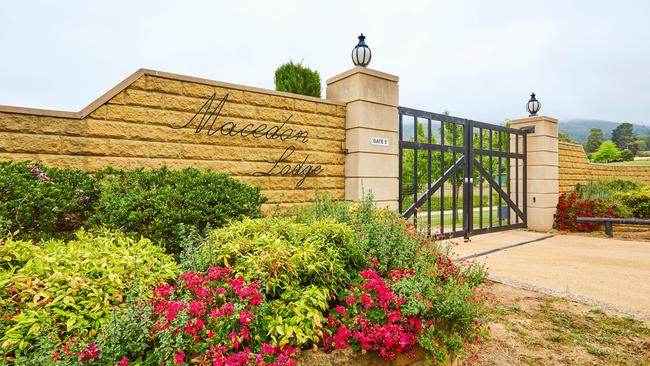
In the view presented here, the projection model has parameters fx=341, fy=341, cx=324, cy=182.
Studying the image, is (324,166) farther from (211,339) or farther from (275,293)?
(211,339)

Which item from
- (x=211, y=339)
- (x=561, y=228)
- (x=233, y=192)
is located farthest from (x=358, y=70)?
(x=561, y=228)

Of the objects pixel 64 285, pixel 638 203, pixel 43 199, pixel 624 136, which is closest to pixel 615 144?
pixel 624 136

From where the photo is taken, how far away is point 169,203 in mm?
3750

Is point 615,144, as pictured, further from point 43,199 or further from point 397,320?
point 43,199

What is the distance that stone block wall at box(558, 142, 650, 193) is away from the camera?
41.3ft

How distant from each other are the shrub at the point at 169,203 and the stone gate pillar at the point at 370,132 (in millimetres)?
2542

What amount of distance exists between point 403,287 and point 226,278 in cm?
130

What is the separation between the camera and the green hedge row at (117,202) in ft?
11.2

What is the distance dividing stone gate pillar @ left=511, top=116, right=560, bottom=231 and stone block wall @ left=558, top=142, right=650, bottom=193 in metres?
2.13

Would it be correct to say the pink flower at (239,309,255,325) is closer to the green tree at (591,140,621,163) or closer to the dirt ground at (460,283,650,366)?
the dirt ground at (460,283,650,366)

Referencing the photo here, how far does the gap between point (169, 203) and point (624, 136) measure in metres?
133

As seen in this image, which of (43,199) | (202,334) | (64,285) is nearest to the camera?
(202,334)

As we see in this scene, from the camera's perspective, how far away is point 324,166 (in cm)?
656

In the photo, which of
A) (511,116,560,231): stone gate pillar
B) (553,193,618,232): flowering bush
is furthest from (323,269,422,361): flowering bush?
(553,193,618,232): flowering bush
